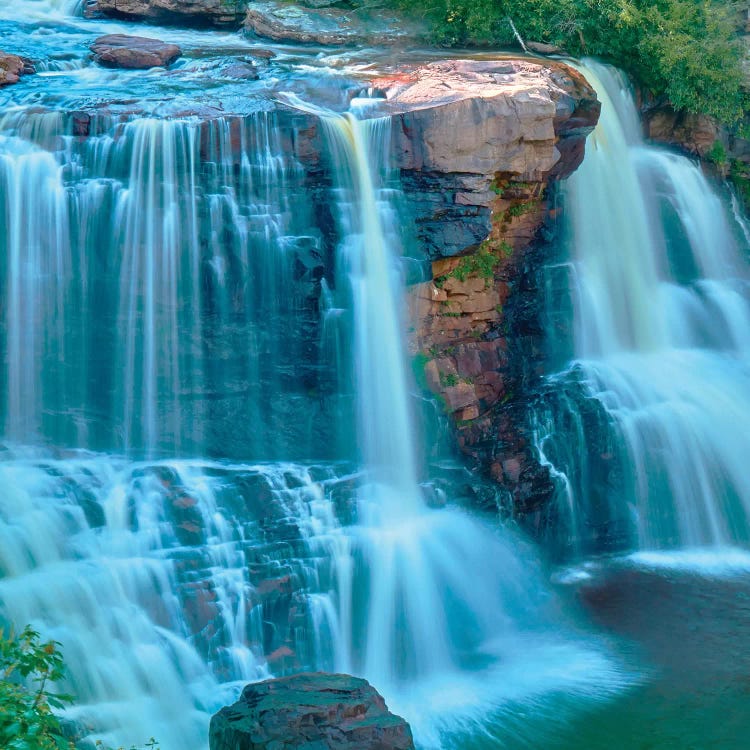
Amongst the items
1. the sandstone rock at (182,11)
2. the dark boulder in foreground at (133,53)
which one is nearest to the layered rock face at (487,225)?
the dark boulder in foreground at (133,53)

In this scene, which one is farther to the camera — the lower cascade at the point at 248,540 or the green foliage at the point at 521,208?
the green foliage at the point at 521,208

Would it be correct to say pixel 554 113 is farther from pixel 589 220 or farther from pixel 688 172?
pixel 688 172

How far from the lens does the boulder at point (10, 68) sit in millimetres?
13141

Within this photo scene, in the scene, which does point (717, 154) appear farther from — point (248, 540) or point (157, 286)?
point (248, 540)

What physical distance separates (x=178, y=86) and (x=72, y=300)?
3.74 meters

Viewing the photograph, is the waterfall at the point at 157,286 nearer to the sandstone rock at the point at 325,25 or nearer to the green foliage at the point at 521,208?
the green foliage at the point at 521,208

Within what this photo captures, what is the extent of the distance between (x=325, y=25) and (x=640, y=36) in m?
4.75

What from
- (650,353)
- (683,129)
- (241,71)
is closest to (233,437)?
(241,71)

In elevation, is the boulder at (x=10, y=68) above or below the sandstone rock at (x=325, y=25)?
below

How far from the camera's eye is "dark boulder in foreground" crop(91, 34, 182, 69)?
569 inches

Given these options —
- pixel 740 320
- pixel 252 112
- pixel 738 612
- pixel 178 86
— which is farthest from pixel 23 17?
pixel 738 612

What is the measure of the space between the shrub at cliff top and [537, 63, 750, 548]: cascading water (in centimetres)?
57

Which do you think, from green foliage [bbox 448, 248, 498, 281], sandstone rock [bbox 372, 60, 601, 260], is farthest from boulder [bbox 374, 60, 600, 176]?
green foliage [bbox 448, 248, 498, 281]

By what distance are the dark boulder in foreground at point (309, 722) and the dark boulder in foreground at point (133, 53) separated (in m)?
9.67
